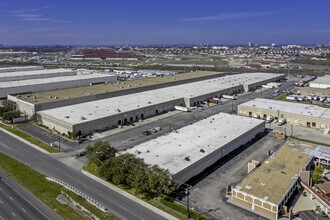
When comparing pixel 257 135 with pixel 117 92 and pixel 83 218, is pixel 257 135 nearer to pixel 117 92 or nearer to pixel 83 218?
pixel 83 218

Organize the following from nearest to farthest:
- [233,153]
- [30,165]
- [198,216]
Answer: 1. [198,216]
2. [30,165]
3. [233,153]

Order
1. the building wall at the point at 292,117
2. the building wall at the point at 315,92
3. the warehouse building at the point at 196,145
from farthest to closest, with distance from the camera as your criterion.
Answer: the building wall at the point at 315,92
the building wall at the point at 292,117
the warehouse building at the point at 196,145

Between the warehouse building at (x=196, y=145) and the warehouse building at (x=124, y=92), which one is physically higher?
the warehouse building at (x=124, y=92)

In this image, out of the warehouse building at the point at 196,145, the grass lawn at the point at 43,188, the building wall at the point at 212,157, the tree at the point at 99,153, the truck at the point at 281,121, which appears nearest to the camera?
the grass lawn at the point at 43,188

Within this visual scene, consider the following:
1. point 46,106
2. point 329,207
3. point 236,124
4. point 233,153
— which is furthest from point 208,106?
point 329,207

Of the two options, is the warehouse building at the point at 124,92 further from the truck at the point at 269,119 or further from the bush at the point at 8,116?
the truck at the point at 269,119

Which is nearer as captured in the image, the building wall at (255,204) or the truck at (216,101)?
the building wall at (255,204)

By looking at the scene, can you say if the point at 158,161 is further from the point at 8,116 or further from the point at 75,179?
the point at 8,116

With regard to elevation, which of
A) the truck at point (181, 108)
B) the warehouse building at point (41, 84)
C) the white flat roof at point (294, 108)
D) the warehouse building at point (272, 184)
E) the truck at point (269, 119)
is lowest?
the warehouse building at point (272, 184)

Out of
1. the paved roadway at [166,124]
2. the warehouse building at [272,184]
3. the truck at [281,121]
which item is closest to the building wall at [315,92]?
the paved roadway at [166,124]

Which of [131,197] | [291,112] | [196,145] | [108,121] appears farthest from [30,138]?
[291,112]
